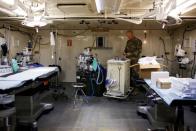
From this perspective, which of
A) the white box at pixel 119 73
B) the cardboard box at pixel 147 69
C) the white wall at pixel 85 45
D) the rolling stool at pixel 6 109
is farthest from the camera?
the white wall at pixel 85 45

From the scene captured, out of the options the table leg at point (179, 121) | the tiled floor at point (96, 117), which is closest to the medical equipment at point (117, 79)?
the tiled floor at point (96, 117)

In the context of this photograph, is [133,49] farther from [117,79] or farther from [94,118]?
[94,118]

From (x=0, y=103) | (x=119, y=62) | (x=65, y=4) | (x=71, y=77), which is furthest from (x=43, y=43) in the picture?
(x=0, y=103)

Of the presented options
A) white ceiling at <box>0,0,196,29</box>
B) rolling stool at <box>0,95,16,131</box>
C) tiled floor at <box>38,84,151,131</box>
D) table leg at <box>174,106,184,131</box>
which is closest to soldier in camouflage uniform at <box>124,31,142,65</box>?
white ceiling at <box>0,0,196,29</box>

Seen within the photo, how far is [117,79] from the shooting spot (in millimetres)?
6398

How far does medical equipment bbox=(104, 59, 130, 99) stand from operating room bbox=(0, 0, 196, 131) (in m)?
0.03

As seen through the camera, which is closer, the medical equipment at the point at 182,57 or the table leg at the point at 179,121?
the table leg at the point at 179,121

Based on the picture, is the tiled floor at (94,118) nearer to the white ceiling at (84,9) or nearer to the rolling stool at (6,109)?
the rolling stool at (6,109)

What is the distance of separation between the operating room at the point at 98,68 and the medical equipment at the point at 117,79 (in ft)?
0.09

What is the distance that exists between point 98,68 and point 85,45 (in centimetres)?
270

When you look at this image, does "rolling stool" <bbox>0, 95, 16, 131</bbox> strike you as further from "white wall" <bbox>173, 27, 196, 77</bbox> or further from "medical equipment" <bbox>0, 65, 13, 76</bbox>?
"white wall" <bbox>173, 27, 196, 77</bbox>

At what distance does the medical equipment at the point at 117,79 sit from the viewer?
20.8 ft

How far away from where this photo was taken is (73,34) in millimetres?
9352

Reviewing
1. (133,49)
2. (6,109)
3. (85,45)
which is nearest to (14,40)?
(85,45)
